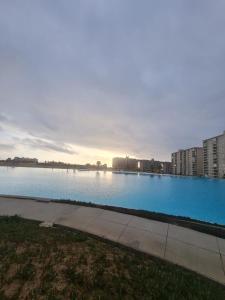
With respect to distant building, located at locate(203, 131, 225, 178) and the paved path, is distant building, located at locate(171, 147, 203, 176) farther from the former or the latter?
the paved path

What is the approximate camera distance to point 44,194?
69.5ft

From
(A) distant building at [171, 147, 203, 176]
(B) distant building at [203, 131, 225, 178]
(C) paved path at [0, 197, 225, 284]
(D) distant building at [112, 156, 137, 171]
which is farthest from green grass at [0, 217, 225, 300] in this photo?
(D) distant building at [112, 156, 137, 171]

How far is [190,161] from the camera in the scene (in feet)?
325

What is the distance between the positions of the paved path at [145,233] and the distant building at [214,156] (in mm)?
82857

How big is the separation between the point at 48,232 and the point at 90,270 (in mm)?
2120

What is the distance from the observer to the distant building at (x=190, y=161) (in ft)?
317

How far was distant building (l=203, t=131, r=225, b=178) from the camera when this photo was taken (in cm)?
7981

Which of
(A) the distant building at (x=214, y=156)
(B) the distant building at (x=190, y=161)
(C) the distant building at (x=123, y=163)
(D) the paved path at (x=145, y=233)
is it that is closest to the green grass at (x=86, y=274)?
(D) the paved path at (x=145, y=233)

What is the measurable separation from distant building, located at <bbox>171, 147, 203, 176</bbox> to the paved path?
98647mm

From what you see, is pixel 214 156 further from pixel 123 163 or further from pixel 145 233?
pixel 145 233

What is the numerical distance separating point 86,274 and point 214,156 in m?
92.0

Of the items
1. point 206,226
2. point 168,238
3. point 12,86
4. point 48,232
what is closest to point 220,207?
point 206,226

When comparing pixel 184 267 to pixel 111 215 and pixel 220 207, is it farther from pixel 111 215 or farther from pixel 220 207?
pixel 220 207

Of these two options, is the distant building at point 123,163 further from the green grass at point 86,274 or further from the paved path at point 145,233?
the green grass at point 86,274
